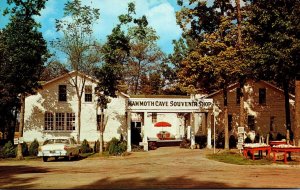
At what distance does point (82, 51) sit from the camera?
133ft

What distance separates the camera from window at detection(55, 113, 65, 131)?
4012cm

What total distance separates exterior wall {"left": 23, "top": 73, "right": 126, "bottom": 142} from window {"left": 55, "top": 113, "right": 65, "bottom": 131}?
346 mm

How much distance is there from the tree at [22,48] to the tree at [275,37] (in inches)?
577

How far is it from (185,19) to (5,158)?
57.3 ft

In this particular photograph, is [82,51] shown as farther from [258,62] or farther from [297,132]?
[297,132]

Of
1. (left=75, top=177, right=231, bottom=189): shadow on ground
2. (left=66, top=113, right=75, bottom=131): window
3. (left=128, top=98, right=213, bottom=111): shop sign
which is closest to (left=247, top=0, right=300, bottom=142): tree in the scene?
(left=128, top=98, right=213, bottom=111): shop sign

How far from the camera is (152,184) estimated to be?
15.2m

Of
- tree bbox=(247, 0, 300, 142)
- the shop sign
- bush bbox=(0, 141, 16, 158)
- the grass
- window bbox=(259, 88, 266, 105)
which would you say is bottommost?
the grass

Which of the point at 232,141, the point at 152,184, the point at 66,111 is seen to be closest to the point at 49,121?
the point at 66,111

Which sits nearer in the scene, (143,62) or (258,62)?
(258,62)

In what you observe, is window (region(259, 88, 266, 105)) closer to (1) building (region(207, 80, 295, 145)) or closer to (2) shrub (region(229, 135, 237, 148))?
(1) building (region(207, 80, 295, 145))

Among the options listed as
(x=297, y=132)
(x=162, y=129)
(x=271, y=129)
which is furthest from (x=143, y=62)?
(x=297, y=132)

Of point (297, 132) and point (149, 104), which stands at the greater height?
point (149, 104)

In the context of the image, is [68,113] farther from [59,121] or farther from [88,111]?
[88,111]
